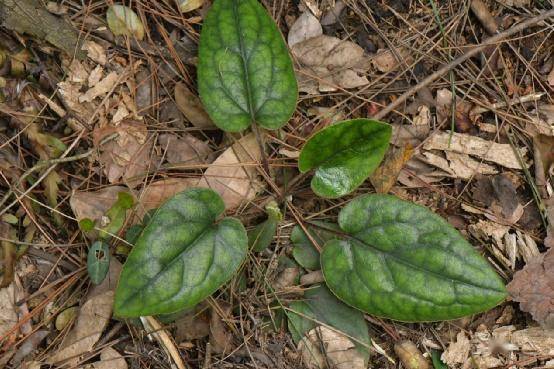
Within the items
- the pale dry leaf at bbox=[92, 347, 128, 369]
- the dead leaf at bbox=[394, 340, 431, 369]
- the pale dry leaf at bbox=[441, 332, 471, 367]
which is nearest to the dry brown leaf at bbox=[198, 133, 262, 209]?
the pale dry leaf at bbox=[92, 347, 128, 369]

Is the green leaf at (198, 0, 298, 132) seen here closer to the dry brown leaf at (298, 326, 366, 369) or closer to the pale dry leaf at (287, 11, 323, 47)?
the pale dry leaf at (287, 11, 323, 47)

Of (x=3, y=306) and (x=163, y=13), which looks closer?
(x=3, y=306)

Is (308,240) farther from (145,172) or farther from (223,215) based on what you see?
(145,172)

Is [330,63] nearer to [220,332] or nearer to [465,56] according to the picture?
[465,56]

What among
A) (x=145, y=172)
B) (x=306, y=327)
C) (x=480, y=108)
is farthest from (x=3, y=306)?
(x=480, y=108)

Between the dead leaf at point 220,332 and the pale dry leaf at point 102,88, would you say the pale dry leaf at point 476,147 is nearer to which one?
the dead leaf at point 220,332

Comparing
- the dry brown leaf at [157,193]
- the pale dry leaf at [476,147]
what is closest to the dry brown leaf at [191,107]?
the dry brown leaf at [157,193]
